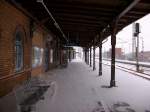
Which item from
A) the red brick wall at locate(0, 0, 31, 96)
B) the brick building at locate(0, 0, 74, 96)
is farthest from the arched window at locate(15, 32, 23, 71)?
the red brick wall at locate(0, 0, 31, 96)

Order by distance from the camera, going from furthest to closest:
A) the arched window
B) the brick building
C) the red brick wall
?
1. the arched window
2. the brick building
3. the red brick wall

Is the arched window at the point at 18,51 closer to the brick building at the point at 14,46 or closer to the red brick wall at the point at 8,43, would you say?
the brick building at the point at 14,46

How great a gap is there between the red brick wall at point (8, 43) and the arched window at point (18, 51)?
0.92 ft

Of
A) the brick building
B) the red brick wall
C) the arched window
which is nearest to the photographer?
the red brick wall

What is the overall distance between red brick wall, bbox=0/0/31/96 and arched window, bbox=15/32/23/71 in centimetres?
28

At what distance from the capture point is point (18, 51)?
10875 mm

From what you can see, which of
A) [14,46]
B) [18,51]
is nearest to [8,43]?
[14,46]

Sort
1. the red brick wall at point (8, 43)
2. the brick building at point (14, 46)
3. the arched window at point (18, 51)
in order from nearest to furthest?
the red brick wall at point (8, 43), the brick building at point (14, 46), the arched window at point (18, 51)

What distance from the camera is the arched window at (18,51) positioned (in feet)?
34.7

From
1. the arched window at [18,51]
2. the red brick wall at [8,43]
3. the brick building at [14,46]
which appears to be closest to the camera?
the red brick wall at [8,43]

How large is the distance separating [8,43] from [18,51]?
1722 mm

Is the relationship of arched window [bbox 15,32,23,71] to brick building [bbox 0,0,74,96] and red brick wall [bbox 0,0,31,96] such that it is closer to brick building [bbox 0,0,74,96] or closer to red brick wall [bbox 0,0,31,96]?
brick building [bbox 0,0,74,96]

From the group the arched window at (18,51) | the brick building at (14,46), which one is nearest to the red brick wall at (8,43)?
the brick building at (14,46)

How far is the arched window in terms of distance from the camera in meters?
10.6
